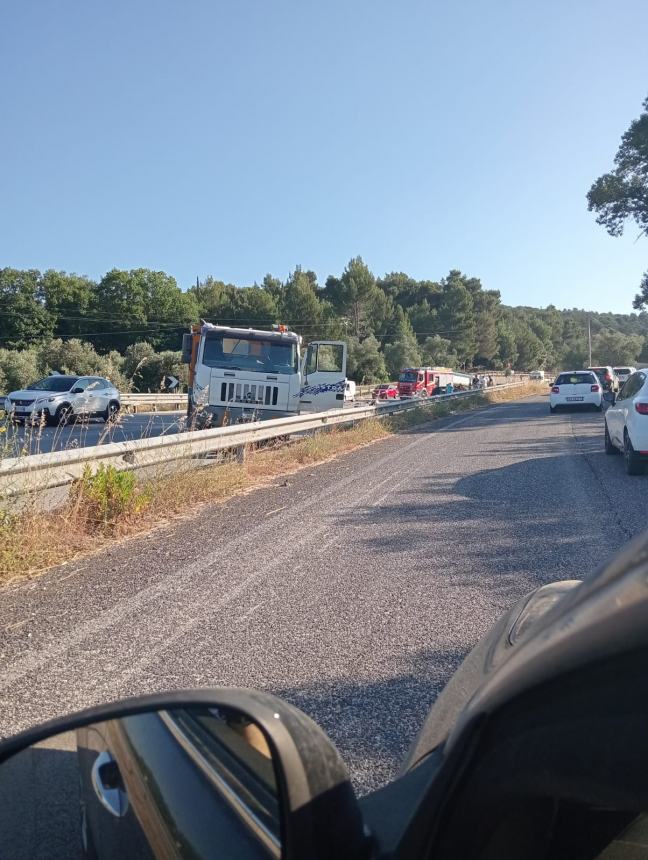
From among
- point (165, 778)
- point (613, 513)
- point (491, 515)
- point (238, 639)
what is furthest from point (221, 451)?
point (165, 778)

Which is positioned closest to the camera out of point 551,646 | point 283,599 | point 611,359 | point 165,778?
point 551,646

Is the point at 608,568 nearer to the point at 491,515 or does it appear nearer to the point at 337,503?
the point at 491,515

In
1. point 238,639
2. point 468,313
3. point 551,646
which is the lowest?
point 238,639

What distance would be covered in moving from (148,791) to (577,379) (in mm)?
26339

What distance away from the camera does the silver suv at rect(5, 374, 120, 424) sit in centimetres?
2255

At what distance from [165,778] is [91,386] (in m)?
24.9

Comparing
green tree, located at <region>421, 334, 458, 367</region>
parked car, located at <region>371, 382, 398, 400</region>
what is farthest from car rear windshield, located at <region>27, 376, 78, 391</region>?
green tree, located at <region>421, 334, 458, 367</region>

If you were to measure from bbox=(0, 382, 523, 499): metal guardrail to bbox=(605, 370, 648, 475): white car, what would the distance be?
5.73 meters

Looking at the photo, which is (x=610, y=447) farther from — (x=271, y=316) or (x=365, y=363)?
(x=271, y=316)

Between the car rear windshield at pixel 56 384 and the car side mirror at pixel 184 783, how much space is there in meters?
23.9

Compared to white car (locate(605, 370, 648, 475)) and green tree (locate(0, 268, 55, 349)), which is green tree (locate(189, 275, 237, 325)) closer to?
green tree (locate(0, 268, 55, 349))

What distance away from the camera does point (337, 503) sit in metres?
8.47

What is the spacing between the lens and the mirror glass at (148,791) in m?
1.29

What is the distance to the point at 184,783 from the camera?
57.3 inches
